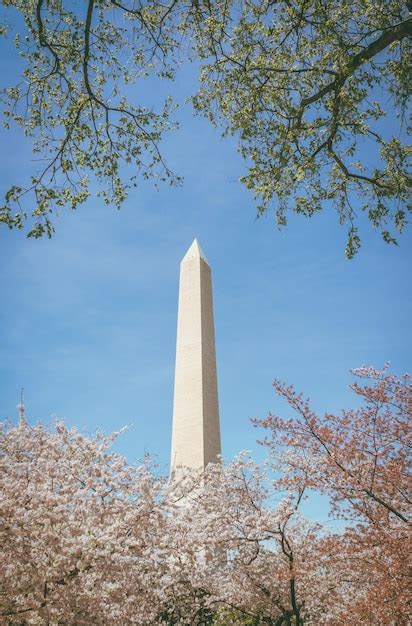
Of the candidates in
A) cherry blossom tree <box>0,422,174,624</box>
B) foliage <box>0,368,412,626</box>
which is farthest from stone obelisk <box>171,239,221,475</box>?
cherry blossom tree <box>0,422,174,624</box>

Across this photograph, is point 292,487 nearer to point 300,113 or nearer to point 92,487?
point 92,487

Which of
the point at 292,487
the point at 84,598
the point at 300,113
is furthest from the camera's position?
the point at 292,487

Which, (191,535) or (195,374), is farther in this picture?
(195,374)

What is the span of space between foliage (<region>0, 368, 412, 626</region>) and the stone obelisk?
15.4 ft

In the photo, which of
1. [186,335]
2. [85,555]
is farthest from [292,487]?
[186,335]

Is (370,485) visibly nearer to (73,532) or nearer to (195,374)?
(73,532)

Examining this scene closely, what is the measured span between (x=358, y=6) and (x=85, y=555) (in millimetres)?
9693

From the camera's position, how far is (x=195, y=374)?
64.6 feet

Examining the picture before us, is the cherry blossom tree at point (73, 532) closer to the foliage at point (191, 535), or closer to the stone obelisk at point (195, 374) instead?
the foliage at point (191, 535)

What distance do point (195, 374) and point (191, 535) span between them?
892cm

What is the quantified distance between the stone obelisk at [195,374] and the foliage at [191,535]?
4695 mm

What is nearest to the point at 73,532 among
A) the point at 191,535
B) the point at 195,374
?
the point at 191,535

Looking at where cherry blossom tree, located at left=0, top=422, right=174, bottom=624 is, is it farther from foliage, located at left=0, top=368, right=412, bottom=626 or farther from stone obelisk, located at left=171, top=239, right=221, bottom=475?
stone obelisk, located at left=171, top=239, right=221, bottom=475

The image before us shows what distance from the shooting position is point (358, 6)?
7.97m
